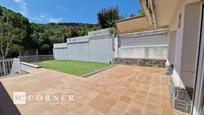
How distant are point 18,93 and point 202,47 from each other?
170 inches

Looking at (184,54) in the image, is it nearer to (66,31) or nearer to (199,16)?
(199,16)

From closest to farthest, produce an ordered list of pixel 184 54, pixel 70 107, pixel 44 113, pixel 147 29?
1. pixel 184 54
2. pixel 44 113
3. pixel 70 107
4. pixel 147 29

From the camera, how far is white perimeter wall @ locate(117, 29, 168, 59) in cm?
680

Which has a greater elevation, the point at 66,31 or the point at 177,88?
the point at 66,31

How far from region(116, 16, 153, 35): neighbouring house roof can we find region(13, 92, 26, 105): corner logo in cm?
710

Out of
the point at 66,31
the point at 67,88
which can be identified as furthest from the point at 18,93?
the point at 66,31

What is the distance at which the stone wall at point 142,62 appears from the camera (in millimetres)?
6890

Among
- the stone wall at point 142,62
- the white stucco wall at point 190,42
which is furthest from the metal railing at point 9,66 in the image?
the white stucco wall at point 190,42

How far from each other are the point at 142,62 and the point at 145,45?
113cm

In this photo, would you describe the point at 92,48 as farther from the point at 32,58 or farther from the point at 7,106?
the point at 32,58

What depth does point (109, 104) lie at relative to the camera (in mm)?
2523

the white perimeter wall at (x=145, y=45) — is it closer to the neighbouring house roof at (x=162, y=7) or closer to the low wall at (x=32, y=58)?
the neighbouring house roof at (x=162, y=7)

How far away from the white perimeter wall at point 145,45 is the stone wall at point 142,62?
0.22 meters

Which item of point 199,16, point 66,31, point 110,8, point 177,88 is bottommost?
point 177,88
